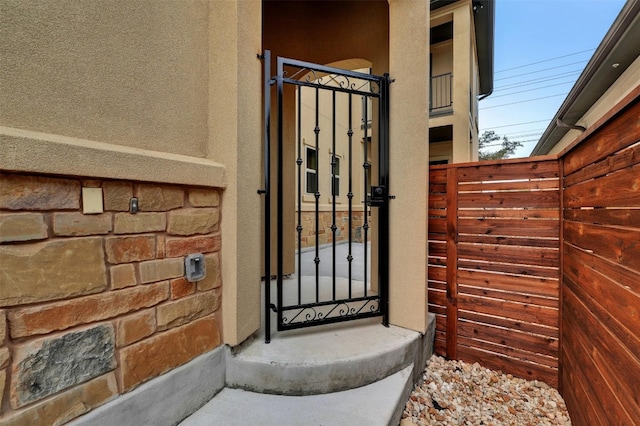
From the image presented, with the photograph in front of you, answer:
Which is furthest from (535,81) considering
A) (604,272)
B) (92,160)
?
(92,160)

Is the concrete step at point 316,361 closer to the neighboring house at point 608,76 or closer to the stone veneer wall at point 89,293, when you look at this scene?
the stone veneer wall at point 89,293

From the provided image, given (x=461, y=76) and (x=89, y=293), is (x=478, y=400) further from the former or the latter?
(x=461, y=76)

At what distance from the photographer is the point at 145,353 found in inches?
54.1

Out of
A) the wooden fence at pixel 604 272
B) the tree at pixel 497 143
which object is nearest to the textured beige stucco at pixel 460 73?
the wooden fence at pixel 604 272

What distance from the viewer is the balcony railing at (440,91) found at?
7.27 metres

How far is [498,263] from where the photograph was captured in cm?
246

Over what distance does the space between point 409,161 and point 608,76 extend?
3769 mm

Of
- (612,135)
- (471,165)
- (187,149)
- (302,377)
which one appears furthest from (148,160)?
(471,165)

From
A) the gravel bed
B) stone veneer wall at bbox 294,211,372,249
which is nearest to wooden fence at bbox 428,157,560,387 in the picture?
the gravel bed

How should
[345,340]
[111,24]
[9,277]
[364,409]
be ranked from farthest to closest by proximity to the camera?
[345,340] → [364,409] → [111,24] → [9,277]

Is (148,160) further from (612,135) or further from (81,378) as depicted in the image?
(612,135)

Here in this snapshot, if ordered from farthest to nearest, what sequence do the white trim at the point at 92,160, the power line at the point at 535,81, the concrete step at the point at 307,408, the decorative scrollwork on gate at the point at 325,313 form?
1. the power line at the point at 535,81
2. the decorative scrollwork on gate at the point at 325,313
3. the concrete step at the point at 307,408
4. the white trim at the point at 92,160

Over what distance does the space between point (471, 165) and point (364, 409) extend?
80.4 inches

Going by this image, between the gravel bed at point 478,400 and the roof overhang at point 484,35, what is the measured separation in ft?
22.5
